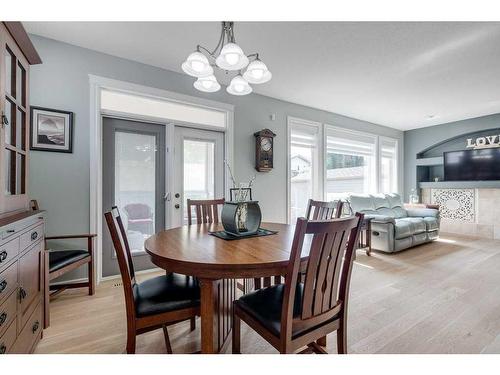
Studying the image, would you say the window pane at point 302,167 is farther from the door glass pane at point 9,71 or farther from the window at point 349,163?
the door glass pane at point 9,71

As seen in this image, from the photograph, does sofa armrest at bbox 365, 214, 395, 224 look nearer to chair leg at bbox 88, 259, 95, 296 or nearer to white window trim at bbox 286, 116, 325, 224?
white window trim at bbox 286, 116, 325, 224

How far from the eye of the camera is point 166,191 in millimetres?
3102

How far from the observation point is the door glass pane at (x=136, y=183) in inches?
112

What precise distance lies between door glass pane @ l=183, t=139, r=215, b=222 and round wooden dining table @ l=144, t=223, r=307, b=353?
159 cm

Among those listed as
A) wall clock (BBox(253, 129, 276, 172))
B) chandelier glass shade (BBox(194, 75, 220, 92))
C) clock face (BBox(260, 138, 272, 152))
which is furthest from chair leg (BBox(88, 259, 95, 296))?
clock face (BBox(260, 138, 272, 152))

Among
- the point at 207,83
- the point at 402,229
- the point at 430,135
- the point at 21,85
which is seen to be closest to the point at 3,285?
the point at 21,85

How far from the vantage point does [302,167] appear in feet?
15.1

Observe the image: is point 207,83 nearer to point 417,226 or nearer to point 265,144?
point 265,144

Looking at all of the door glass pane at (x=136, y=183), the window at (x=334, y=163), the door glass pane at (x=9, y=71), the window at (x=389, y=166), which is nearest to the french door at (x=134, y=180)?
the door glass pane at (x=136, y=183)

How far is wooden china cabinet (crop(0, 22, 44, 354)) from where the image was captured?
120 centimetres

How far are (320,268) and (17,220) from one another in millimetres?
1545
